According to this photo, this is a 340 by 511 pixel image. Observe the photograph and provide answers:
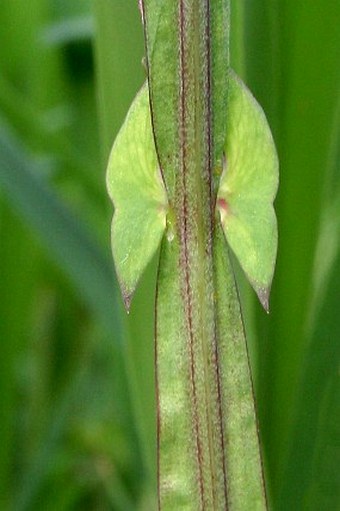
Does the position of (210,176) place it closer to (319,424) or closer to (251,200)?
(251,200)

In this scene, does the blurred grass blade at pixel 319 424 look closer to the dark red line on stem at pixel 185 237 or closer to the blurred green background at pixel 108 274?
the blurred green background at pixel 108 274

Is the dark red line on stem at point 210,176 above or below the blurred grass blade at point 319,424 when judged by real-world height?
above

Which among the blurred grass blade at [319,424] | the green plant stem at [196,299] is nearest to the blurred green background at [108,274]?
the blurred grass blade at [319,424]

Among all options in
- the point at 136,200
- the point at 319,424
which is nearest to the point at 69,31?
the point at 319,424

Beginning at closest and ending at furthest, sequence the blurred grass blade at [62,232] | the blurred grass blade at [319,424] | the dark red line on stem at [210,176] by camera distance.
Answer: the dark red line on stem at [210,176]
the blurred grass blade at [319,424]
the blurred grass blade at [62,232]

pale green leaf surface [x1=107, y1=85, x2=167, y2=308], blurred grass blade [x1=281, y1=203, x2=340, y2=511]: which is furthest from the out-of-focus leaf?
pale green leaf surface [x1=107, y1=85, x2=167, y2=308]

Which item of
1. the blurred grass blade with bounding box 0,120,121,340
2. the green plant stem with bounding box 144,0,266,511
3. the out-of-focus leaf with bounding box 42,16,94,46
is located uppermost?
the green plant stem with bounding box 144,0,266,511

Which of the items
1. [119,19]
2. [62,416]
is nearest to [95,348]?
[62,416]

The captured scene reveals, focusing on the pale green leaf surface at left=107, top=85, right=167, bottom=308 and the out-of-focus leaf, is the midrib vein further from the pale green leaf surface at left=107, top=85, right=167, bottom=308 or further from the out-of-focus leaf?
the out-of-focus leaf
